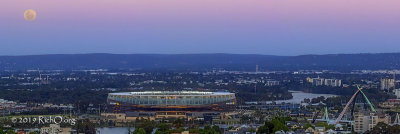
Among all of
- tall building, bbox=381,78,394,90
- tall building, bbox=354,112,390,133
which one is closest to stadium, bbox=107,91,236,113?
tall building, bbox=354,112,390,133

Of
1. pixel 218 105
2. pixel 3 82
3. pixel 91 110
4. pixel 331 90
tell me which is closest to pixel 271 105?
pixel 218 105

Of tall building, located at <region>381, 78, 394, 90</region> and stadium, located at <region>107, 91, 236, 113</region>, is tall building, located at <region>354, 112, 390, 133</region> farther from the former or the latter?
tall building, located at <region>381, 78, 394, 90</region>

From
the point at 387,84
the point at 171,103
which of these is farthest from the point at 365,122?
the point at 387,84

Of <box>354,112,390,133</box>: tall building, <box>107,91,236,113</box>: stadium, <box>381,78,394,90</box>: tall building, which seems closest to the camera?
<box>354,112,390,133</box>: tall building

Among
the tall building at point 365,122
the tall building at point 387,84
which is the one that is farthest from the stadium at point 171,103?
the tall building at point 387,84

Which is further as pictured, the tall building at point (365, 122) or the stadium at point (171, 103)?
the stadium at point (171, 103)

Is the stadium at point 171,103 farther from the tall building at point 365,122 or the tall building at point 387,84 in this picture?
the tall building at point 387,84

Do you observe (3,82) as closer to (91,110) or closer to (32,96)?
(32,96)

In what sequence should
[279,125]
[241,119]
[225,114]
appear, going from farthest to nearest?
[225,114] < [241,119] < [279,125]
